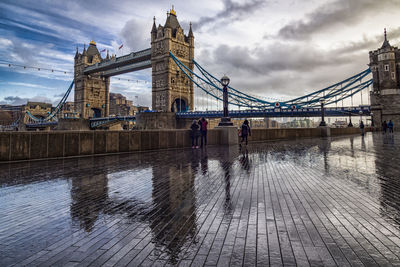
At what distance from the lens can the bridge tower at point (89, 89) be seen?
86.8 m

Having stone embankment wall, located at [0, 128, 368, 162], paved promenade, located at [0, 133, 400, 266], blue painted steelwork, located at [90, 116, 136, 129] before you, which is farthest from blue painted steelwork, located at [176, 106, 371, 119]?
paved promenade, located at [0, 133, 400, 266]

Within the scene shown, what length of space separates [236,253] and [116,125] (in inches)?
2764

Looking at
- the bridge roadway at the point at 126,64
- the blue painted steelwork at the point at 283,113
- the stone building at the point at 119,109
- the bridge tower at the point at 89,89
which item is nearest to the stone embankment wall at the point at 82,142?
the blue painted steelwork at the point at 283,113

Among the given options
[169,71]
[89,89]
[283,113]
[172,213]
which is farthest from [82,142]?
[89,89]

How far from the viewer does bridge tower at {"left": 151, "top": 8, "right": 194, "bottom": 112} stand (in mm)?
62281

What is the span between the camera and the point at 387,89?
39.4 metres

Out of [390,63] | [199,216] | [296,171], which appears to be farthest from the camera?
[390,63]

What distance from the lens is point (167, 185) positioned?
4.12m

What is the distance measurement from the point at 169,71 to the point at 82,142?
184 feet

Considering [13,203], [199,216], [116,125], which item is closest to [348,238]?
[199,216]

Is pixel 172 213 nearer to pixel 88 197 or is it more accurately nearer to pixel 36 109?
pixel 88 197

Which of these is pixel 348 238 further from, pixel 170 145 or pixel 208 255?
pixel 170 145

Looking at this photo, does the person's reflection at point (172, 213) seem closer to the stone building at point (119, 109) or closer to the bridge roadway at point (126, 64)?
the bridge roadway at point (126, 64)

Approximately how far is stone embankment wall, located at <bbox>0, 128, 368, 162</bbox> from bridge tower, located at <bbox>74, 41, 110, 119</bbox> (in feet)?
271
